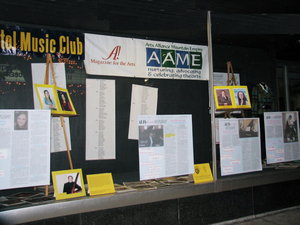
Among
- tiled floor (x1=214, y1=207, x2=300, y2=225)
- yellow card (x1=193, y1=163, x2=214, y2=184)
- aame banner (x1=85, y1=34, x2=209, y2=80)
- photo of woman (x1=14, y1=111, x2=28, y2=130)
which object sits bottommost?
tiled floor (x1=214, y1=207, x2=300, y2=225)

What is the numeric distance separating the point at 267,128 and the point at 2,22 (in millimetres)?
3872

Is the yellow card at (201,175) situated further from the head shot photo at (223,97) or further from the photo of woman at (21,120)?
the photo of woman at (21,120)

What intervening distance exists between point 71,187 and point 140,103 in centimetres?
201

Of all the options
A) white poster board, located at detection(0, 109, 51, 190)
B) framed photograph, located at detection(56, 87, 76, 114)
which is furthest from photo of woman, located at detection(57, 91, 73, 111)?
white poster board, located at detection(0, 109, 51, 190)

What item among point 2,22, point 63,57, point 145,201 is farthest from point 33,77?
point 145,201

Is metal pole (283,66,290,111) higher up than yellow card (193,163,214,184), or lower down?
higher up

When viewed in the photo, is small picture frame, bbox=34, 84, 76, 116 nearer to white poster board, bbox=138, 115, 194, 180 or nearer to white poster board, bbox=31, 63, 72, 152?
white poster board, bbox=138, 115, 194, 180

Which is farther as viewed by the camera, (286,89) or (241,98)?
(286,89)

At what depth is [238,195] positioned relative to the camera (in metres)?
3.17

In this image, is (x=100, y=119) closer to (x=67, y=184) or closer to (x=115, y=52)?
(x=115, y=52)

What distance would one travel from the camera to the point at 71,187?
7.88 feet

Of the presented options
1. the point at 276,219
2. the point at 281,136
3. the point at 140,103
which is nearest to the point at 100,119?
the point at 140,103

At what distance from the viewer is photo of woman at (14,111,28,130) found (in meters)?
2.23

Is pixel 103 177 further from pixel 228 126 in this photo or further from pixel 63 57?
pixel 63 57
